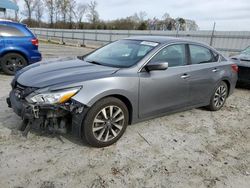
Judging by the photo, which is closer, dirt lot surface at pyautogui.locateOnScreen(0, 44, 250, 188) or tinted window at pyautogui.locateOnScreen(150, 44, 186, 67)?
dirt lot surface at pyautogui.locateOnScreen(0, 44, 250, 188)

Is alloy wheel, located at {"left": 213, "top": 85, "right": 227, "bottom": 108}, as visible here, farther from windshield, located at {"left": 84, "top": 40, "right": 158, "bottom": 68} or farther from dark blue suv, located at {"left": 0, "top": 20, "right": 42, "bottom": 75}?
dark blue suv, located at {"left": 0, "top": 20, "right": 42, "bottom": 75}

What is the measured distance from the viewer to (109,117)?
3303mm

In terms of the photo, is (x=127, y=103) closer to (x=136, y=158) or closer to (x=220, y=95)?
(x=136, y=158)

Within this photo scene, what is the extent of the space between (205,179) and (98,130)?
146cm

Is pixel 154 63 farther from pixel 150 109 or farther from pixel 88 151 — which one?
pixel 88 151

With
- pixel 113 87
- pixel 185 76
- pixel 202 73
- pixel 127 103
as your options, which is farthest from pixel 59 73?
pixel 202 73

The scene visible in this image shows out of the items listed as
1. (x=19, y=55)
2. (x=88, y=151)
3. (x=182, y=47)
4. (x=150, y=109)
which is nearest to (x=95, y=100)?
(x=88, y=151)

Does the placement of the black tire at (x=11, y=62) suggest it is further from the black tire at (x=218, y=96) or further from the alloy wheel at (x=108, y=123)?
the black tire at (x=218, y=96)

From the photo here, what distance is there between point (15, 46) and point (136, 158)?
5.52 metres

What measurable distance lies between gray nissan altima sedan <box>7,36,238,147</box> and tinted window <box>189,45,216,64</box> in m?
0.02

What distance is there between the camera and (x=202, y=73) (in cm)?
446

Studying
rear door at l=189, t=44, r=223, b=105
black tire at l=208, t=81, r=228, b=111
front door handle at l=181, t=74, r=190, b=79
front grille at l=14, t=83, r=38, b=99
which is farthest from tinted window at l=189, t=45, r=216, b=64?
front grille at l=14, t=83, r=38, b=99

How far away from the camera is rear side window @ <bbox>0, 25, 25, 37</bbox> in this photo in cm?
680

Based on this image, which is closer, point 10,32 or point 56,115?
point 56,115
